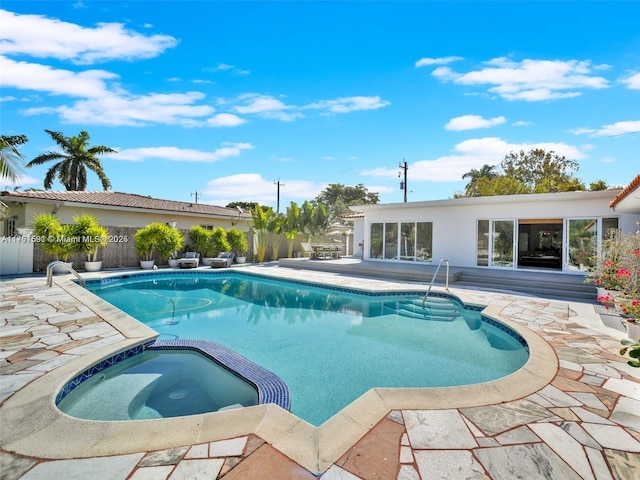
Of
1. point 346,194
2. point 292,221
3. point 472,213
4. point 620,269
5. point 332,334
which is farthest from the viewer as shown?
point 346,194

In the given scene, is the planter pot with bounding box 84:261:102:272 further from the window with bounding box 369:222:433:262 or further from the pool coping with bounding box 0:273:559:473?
the window with bounding box 369:222:433:262

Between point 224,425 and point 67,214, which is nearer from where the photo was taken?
point 224,425

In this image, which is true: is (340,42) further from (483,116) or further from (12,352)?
(12,352)

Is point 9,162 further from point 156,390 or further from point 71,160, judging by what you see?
point 71,160

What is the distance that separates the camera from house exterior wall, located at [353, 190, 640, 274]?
11367mm

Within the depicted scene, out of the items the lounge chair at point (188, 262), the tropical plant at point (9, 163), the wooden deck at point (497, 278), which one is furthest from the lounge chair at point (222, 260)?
the tropical plant at point (9, 163)

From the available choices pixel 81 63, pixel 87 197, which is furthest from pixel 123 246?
pixel 81 63

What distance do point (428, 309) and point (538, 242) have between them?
1335 centimetres

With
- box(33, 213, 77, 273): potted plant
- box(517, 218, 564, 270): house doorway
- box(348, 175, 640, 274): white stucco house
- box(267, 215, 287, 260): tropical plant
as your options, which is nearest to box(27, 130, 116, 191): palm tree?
box(33, 213, 77, 273): potted plant

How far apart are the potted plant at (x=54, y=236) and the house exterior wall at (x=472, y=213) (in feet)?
40.5

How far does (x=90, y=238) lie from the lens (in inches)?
525

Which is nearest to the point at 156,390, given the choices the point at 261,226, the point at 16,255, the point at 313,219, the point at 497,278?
the point at 497,278

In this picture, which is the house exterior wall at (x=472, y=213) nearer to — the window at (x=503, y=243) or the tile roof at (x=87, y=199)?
the window at (x=503, y=243)

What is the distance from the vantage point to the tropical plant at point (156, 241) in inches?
597
